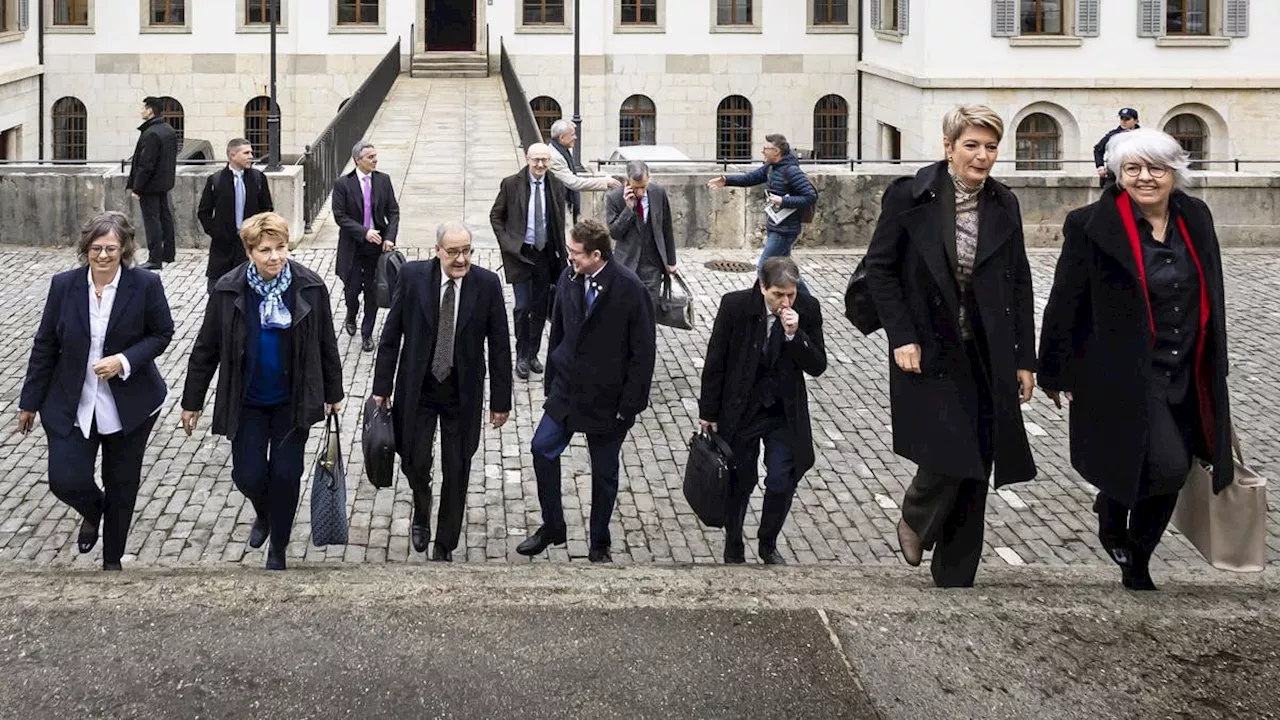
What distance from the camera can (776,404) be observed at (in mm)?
8086

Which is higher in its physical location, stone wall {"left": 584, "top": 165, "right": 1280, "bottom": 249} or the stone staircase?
the stone staircase

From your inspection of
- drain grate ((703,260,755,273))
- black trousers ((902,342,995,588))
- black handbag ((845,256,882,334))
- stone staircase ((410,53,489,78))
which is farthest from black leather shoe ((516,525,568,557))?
stone staircase ((410,53,489,78))

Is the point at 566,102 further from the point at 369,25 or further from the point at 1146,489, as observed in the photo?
the point at 1146,489

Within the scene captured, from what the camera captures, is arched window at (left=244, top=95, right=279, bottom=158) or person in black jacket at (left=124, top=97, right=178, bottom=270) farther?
arched window at (left=244, top=95, right=279, bottom=158)

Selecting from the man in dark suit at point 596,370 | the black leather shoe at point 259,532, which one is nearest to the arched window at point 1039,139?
the man in dark suit at point 596,370

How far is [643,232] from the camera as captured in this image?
504 inches

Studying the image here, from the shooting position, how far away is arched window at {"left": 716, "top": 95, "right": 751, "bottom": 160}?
136 ft

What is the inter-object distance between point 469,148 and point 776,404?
1974 cm

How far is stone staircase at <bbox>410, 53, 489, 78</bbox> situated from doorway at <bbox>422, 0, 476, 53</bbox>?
7.96ft

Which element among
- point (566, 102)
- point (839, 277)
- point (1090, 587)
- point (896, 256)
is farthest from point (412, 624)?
point (566, 102)

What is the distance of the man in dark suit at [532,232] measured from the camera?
13062mm

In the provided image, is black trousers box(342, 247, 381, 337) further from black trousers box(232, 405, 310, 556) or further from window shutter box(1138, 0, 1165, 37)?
window shutter box(1138, 0, 1165, 37)

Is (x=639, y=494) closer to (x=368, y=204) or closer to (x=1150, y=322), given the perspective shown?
(x=1150, y=322)

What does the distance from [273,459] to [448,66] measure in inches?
1287
